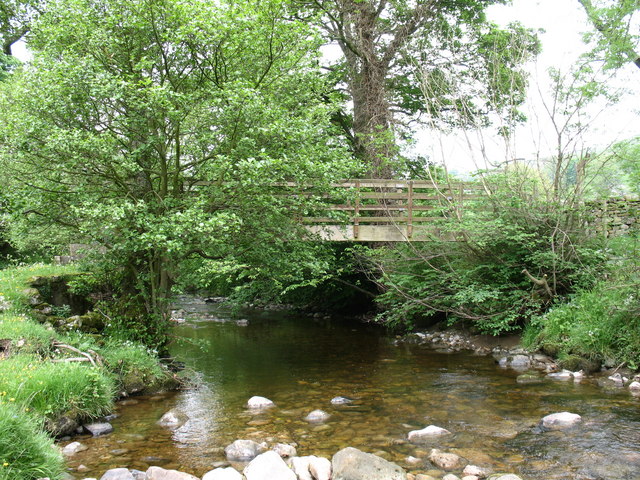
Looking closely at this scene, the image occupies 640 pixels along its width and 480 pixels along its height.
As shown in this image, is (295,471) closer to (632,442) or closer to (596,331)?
(632,442)

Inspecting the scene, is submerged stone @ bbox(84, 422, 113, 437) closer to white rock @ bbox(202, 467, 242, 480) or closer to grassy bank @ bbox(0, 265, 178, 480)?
grassy bank @ bbox(0, 265, 178, 480)

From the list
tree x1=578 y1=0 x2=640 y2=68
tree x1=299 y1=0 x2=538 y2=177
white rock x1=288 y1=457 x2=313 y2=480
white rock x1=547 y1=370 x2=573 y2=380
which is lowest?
white rock x1=547 y1=370 x2=573 y2=380

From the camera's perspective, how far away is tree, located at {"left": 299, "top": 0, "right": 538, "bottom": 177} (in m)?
15.6

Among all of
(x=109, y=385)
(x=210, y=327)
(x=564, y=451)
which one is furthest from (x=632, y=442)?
(x=210, y=327)

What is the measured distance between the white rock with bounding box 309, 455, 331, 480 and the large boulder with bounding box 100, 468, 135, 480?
182 cm

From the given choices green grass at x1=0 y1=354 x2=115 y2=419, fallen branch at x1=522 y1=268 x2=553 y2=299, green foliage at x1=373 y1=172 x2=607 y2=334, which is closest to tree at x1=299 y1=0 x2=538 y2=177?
green foliage at x1=373 y1=172 x2=607 y2=334

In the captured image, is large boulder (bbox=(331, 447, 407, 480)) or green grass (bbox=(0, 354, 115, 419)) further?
green grass (bbox=(0, 354, 115, 419))

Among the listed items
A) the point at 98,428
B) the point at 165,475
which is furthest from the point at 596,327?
the point at 98,428

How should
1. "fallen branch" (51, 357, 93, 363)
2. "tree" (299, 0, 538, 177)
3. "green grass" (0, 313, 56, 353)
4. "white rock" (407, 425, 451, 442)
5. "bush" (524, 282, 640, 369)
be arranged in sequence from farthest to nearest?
"tree" (299, 0, 538, 177) < "bush" (524, 282, 640, 369) < "green grass" (0, 313, 56, 353) < "fallen branch" (51, 357, 93, 363) < "white rock" (407, 425, 451, 442)

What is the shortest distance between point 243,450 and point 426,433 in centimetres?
236

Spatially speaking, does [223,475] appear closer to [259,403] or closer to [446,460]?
[446,460]

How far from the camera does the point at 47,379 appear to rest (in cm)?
614

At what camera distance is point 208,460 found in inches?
226

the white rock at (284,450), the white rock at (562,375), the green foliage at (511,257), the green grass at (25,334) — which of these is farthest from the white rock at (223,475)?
the green foliage at (511,257)
